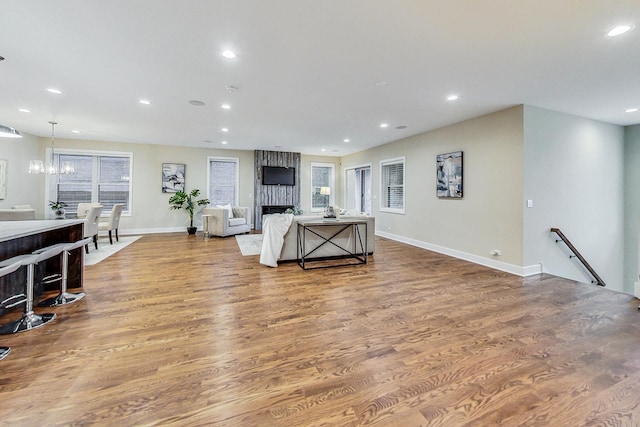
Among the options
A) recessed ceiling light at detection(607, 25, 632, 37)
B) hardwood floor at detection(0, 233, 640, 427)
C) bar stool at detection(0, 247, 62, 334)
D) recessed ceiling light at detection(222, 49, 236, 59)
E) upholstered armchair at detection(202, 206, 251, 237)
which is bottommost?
hardwood floor at detection(0, 233, 640, 427)

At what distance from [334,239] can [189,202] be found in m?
5.05

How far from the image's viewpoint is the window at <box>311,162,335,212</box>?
9.81 meters

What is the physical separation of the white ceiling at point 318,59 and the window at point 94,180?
7.51ft

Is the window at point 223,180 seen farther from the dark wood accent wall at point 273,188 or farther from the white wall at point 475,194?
the white wall at point 475,194

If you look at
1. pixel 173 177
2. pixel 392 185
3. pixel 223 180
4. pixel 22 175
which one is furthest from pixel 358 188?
pixel 22 175

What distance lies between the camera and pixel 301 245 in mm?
4758

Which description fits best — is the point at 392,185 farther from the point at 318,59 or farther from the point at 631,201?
the point at 318,59

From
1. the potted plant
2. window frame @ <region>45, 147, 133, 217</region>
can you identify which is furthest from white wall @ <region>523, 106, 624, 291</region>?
window frame @ <region>45, 147, 133, 217</region>

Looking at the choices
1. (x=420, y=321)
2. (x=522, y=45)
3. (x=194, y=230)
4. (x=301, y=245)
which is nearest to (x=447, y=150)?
(x=522, y=45)

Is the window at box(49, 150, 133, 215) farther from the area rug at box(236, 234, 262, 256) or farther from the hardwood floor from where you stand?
the hardwood floor

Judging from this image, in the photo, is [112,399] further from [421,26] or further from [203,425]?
[421,26]

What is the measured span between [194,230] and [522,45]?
7.95m

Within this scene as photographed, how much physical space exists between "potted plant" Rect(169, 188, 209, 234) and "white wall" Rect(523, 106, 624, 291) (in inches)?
306

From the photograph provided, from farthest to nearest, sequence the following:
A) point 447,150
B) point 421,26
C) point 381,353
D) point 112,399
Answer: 1. point 447,150
2. point 421,26
3. point 381,353
4. point 112,399
